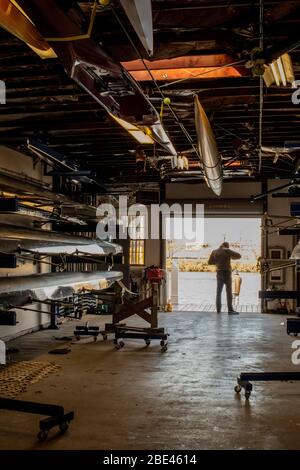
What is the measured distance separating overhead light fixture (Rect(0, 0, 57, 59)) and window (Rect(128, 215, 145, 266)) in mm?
9218

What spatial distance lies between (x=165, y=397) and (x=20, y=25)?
3.38 metres

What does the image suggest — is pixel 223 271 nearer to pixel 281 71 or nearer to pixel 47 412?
pixel 281 71

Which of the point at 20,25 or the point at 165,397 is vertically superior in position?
the point at 20,25

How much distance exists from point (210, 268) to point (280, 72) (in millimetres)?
19594

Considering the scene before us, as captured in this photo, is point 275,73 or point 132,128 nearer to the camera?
point 275,73

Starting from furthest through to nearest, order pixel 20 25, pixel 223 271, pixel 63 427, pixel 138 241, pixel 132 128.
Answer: pixel 138 241 → pixel 223 271 → pixel 132 128 → pixel 63 427 → pixel 20 25

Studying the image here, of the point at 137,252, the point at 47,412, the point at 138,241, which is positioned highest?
the point at 138,241

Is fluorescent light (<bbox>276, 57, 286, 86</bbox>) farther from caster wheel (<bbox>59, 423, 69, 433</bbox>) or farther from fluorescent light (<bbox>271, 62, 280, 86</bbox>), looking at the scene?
caster wheel (<bbox>59, 423, 69, 433</bbox>)

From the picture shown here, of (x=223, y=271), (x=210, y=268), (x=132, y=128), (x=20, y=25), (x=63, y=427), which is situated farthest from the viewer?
(x=210, y=268)

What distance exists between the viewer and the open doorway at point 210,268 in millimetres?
13133

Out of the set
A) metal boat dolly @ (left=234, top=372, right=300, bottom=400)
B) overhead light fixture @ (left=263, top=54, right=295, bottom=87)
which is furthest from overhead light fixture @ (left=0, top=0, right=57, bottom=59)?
metal boat dolly @ (left=234, top=372, right=300, bottom=400)

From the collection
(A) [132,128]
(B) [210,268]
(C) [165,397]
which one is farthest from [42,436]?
(B) [210,268]

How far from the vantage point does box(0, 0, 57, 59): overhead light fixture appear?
2.69 metres

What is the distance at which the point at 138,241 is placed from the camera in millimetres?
12383
